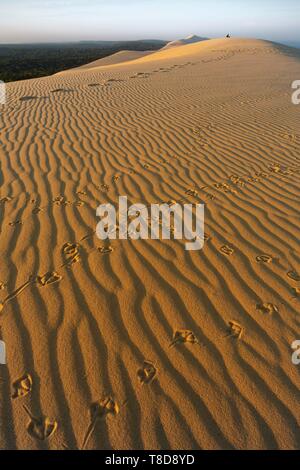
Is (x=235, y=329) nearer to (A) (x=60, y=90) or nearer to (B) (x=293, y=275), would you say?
(B) (x=293, y=275)

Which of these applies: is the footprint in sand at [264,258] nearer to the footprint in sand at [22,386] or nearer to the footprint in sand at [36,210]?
the footprint in sand at [22,386]

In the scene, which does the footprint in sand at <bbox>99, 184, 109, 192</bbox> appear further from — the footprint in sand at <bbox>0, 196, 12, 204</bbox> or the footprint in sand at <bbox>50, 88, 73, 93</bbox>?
the footprint in sand at <bbox>50, 88, 73, 93</bbox>

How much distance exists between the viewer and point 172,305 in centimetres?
286

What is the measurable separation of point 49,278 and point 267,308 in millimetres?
2071

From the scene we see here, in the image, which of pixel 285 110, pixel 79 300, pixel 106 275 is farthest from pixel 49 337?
pixel 285 110

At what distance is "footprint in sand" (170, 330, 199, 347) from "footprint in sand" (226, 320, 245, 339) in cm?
30

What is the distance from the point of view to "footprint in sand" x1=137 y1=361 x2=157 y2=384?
2297 mm

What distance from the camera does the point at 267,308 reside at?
2.84 metres

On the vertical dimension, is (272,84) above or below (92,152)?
above

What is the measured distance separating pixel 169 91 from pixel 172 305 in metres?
10.4

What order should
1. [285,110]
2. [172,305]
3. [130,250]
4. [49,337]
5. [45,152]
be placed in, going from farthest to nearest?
[285,110], [45,152], [130,250], [172,305], [49,337]

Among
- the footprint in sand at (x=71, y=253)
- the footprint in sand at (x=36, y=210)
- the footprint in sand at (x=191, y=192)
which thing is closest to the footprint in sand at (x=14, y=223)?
the footprint in sand at (x=36, y=210)

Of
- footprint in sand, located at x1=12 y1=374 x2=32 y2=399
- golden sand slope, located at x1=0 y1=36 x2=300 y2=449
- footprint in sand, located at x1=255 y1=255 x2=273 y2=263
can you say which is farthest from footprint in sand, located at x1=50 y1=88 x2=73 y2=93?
footprint in sand, located at x1=12 y1=374 x2=32 y2=399
